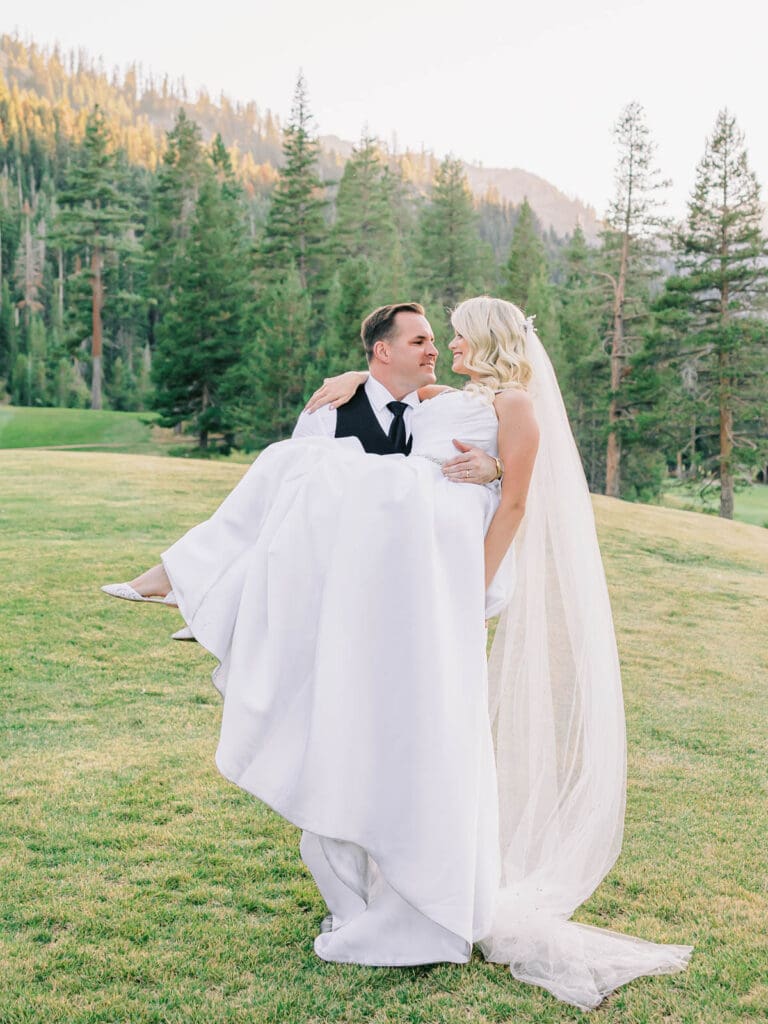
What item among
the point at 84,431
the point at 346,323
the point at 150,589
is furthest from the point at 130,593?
the point at 84,431

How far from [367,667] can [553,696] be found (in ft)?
3.53

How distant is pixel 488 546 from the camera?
3396 millimetres

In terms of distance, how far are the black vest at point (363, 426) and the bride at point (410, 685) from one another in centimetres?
10

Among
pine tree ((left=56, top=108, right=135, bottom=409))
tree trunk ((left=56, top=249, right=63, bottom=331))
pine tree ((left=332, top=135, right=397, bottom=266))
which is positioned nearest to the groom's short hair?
pine tree ((left=332, top=135, right=397, bottom=266))

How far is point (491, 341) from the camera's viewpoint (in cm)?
347

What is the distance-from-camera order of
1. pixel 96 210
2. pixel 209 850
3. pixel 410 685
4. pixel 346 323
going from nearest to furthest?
pixel 410 685, pixel 209 850, pixel 346 323, pixel 96 210

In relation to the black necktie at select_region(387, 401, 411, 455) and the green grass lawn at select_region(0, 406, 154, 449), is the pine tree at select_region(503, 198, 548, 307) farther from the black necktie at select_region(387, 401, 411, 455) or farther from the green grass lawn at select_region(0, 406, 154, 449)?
the black necktie at select_region(387, 401, 411, 455)

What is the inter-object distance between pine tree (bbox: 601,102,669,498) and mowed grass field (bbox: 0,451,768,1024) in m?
27.9

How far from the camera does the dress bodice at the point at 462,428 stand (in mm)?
3439

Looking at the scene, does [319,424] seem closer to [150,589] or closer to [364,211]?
[150,589]

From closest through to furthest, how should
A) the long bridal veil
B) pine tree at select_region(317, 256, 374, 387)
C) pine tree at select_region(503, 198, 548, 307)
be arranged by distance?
1. the long bridal veil
2. pine tree at select_region(317, 256, 374, 387)
3. pine tree at select_region(503, 198, 548, 307)

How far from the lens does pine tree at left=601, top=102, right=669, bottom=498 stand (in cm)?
3622

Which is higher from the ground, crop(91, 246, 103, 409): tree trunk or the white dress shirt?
crop(91, 246, 103, 409): tree trunk

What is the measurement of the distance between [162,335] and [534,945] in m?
37.5
